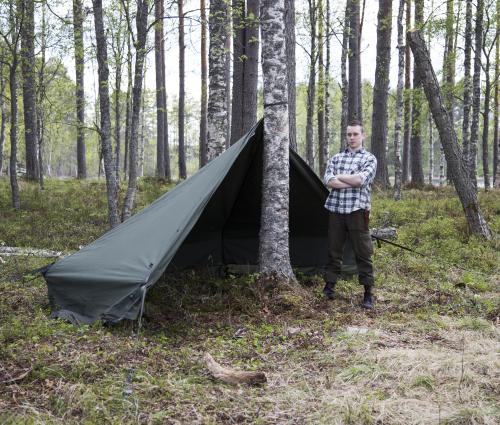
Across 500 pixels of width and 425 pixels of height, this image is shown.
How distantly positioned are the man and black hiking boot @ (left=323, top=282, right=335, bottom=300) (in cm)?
3

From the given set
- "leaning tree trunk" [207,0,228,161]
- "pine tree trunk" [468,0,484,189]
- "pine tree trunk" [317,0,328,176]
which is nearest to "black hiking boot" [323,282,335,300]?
"leaning tree trunk" [207,0,228,161]

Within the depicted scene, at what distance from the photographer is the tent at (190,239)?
14.3 ft

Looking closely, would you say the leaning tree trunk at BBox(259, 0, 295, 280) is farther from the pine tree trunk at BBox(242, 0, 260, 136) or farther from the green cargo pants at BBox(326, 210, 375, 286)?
the pine tree trunk at BBox(242, 0, 260, 136)

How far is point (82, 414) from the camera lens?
280 centimetres

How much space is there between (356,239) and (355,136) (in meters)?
1.14

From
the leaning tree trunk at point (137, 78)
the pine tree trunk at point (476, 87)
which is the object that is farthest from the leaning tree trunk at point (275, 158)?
the pine tree trunk at point (476, 87)

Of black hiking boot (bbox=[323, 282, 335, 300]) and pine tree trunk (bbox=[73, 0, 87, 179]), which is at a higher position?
pine tree trunk (bbox=[73, 0, 87, 179])

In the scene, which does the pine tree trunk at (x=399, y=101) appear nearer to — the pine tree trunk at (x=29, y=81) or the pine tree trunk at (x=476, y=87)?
the pine tree trunk at (x=476, y=87)

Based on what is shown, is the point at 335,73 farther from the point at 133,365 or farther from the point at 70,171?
the point at 70,171

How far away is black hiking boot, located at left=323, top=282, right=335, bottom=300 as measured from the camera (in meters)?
5.53

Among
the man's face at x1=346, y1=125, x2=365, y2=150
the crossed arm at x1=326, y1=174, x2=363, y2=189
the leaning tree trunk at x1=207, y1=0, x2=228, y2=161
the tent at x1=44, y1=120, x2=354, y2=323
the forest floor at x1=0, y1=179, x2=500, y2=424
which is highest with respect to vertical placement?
the leaning tree trunk at x1=207, y1=0, x2=228, y2=161

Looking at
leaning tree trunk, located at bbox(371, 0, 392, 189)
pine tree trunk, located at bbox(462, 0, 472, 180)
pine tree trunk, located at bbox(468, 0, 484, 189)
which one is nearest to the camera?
pine tree trunk, located at bbox(468, 0, 484, 189)

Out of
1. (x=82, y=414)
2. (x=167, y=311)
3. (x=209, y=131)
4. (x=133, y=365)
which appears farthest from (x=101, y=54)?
(x=82, y=414)

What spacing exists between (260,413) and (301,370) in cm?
75
